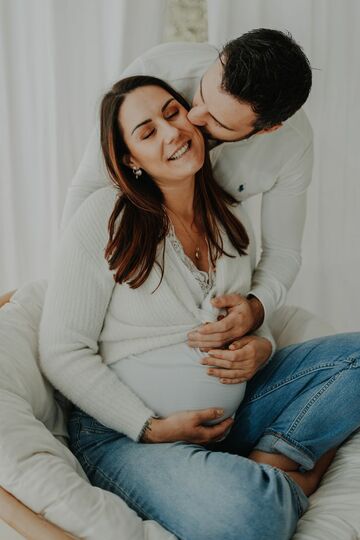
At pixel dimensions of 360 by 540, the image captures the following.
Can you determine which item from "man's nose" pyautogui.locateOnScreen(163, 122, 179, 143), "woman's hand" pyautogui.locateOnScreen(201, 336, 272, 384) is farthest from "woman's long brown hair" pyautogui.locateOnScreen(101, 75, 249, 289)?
"woman's hand" pyautogui.locateOnScreen(201, 336, 272, 384)

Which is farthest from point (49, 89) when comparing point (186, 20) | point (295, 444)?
point (295, 444)

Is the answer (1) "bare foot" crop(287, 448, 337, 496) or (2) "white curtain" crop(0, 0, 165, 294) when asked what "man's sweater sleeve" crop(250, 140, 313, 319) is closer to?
(1) "bare foot" crop(287, 448, 337, 496)

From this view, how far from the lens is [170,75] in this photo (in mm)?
1508

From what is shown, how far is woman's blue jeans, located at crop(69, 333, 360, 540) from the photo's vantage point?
121cm

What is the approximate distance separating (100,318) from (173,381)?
199mm

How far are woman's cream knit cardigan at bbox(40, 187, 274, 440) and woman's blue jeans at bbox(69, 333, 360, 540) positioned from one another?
0.27ft

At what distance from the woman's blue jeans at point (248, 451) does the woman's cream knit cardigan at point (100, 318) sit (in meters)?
0.08

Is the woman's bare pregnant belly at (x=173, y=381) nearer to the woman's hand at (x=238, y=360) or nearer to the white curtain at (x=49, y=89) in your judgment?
the woman's hand at (x=238, y=360)

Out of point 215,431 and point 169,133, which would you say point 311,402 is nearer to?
point 215,431

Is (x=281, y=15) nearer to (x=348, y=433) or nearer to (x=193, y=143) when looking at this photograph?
(x=193, y=143)

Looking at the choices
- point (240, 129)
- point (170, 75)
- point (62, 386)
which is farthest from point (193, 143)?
point (62, 386)

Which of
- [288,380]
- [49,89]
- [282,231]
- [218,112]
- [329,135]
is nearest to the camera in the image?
[218,112]

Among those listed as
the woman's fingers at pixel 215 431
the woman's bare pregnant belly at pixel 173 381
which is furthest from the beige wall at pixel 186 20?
the woman's fingers at pixel 215 431

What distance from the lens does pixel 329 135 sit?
247cm
